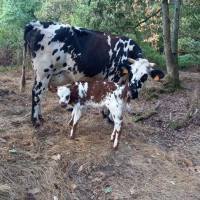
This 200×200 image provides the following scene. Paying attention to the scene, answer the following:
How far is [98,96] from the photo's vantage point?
21.8 feet

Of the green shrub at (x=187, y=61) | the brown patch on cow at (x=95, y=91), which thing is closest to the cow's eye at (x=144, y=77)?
the brown patch on cow at (x=95, y=91)

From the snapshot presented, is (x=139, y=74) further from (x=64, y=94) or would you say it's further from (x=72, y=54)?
(x=64, y=94)

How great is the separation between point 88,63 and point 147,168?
200cm

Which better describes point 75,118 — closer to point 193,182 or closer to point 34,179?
point 34,179

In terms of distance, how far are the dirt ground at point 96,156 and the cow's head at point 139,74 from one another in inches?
32.5

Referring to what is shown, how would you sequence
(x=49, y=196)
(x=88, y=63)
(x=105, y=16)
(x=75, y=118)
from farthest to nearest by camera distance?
(x=105, y=16) → (x=88, y=63) → (x=75, y=118) → (x=49, y=196)

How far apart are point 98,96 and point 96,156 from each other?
2.96 ft

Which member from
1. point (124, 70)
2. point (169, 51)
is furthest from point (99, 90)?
point (169, 51)

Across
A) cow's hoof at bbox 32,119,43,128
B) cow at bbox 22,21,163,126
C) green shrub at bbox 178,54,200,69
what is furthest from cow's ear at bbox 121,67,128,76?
Answer: green shrub at bbox 178,54,200,69

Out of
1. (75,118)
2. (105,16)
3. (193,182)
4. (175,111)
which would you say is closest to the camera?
(193,182)

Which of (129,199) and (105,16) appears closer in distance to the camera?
(129,199)

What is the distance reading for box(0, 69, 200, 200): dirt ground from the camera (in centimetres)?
569

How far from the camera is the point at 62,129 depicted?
23.4 ft

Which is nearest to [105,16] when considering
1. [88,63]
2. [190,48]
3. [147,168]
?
[190,48]
